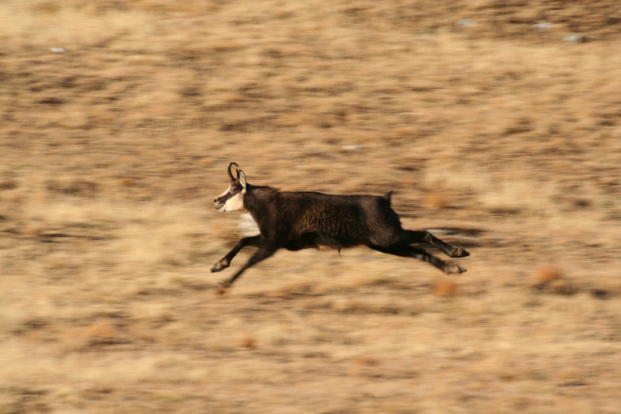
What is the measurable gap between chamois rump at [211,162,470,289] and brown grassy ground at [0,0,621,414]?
0.80 metres

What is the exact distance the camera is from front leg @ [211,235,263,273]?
37.9 feet

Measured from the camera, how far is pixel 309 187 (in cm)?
1588

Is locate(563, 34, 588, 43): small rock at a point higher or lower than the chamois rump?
higher

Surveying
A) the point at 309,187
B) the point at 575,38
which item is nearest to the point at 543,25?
the point at 575,38

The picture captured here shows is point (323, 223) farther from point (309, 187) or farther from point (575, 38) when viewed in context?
point (575, 38)

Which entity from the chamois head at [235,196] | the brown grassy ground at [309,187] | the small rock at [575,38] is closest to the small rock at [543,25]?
the brown grassy ground at [309,187]

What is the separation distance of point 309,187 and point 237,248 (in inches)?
174

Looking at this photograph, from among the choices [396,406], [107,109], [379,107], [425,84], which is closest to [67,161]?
[107,109]

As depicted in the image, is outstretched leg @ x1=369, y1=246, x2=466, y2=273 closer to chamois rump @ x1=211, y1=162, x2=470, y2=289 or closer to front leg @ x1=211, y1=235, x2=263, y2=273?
chamois rump @ x1=211, y1=162, x2=470, y2=289

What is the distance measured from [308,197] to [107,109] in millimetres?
9540

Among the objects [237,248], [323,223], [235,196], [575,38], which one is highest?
[575,38]

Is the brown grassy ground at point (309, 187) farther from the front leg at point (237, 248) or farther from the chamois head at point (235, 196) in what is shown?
the chamois head at point (235, 196)

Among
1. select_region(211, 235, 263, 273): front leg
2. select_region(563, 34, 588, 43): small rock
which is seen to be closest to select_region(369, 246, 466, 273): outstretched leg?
select_region(211, 235, 263, 273): front leg

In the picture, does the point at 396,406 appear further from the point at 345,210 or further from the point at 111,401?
the point at 345,210
